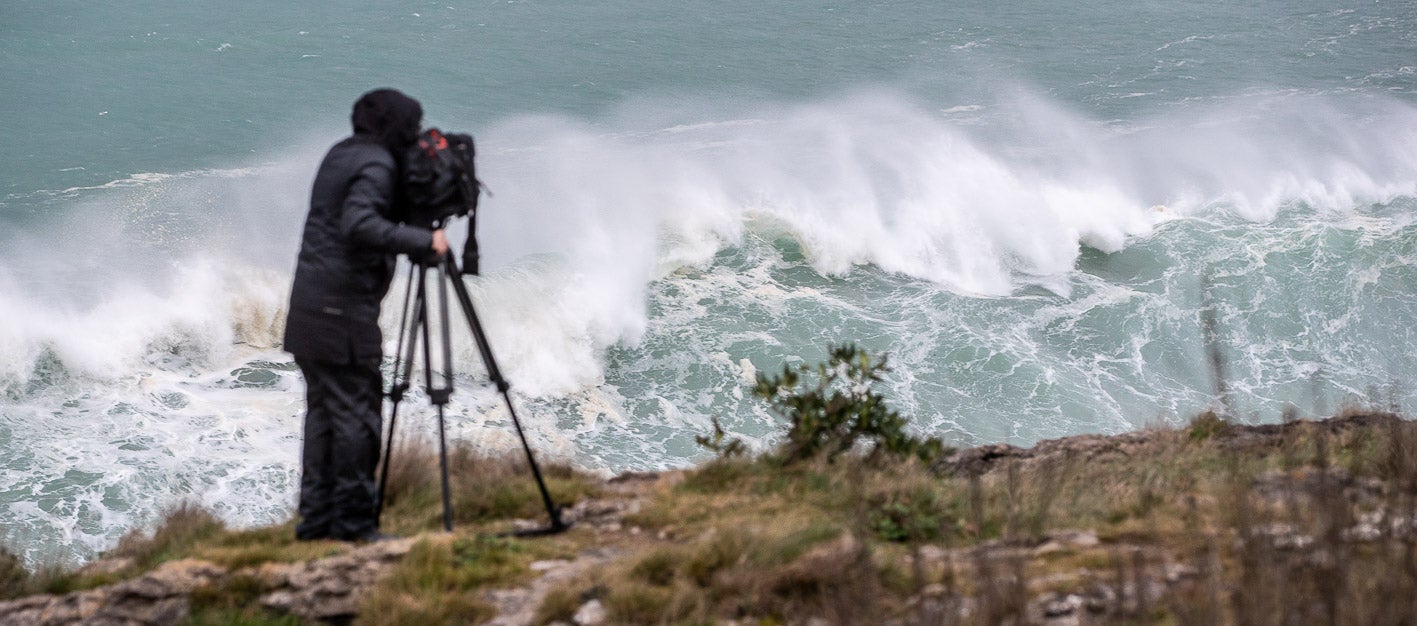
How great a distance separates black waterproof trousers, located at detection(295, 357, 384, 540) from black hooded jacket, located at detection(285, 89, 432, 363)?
0.44 ft

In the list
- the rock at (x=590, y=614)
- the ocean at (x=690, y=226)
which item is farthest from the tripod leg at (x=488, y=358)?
the ocean at (x=690, y=226)

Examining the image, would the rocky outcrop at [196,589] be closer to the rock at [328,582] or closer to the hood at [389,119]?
the rock at [328,582]

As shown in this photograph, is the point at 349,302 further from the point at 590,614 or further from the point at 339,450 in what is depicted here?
the point at 590,614

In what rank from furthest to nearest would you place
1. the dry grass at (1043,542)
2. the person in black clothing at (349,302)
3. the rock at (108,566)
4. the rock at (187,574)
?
the rock at (108,566)
the person in black clothing at (349,302)
the rock at (187,574)
the dry grass at (1043,542)

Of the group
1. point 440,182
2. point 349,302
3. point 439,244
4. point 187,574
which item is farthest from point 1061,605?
point 187,574

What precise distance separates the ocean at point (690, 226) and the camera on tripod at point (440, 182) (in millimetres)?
2456

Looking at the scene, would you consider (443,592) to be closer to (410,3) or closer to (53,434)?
(53,434)

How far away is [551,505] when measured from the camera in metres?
5.70

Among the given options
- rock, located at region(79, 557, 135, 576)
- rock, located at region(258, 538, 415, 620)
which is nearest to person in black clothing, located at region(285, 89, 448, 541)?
rock, located at region(258, 538, 415, 620)

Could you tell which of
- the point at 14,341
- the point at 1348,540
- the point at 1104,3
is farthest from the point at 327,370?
the point at 1104,3

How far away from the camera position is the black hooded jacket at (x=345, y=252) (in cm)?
523

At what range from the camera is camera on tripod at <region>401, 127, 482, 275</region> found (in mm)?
5258

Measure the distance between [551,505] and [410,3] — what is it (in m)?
40.9

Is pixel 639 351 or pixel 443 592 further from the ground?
pixel 443 592
